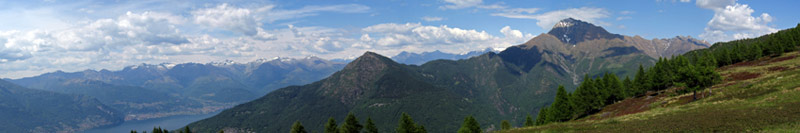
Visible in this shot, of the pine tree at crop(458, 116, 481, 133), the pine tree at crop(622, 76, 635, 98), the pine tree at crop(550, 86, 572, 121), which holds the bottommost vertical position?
the pine tree at crop(458, 116, 481, 133)

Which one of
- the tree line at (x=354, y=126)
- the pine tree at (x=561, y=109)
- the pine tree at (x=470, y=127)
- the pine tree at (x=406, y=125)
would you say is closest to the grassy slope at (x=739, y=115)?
the pine tree at (x=561, y=109)

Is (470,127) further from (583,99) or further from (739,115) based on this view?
(739,115)

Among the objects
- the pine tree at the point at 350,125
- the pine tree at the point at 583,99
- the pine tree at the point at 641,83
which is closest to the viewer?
the pine tree at the point at 350,125

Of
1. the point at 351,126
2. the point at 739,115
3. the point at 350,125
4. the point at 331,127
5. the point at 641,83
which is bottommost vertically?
the point at 331,127

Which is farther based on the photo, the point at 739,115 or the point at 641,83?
the point at 641,83

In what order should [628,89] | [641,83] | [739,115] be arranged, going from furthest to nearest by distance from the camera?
[628,89] < [641,83] < [739,115]

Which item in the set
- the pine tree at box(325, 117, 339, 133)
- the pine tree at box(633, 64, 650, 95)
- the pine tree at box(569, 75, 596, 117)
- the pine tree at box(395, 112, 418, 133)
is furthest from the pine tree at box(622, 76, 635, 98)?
the pine tree at box(325, 117, 339, 133)

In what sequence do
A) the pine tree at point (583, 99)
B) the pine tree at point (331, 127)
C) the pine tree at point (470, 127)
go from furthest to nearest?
1. the pine tree at point (470, 127)
2. the pine tree at point (583, 99)
3. the pine tree at point (331, 127)

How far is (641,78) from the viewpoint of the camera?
111 m

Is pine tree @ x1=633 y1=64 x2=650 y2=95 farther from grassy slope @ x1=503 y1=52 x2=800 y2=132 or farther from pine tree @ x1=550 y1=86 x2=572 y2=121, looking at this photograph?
grassy slope @ x1=503 y1=52 x2=800 y2=132

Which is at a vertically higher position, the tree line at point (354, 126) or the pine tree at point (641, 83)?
the pine tree at point (641, 83)

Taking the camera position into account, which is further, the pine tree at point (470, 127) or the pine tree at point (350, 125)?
the pine tree at point (470, 127)

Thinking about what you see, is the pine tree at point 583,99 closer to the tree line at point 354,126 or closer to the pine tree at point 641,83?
the pine tree at point 641,83

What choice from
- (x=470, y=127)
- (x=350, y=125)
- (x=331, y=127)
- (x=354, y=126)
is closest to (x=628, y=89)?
(x=470, y=127)
